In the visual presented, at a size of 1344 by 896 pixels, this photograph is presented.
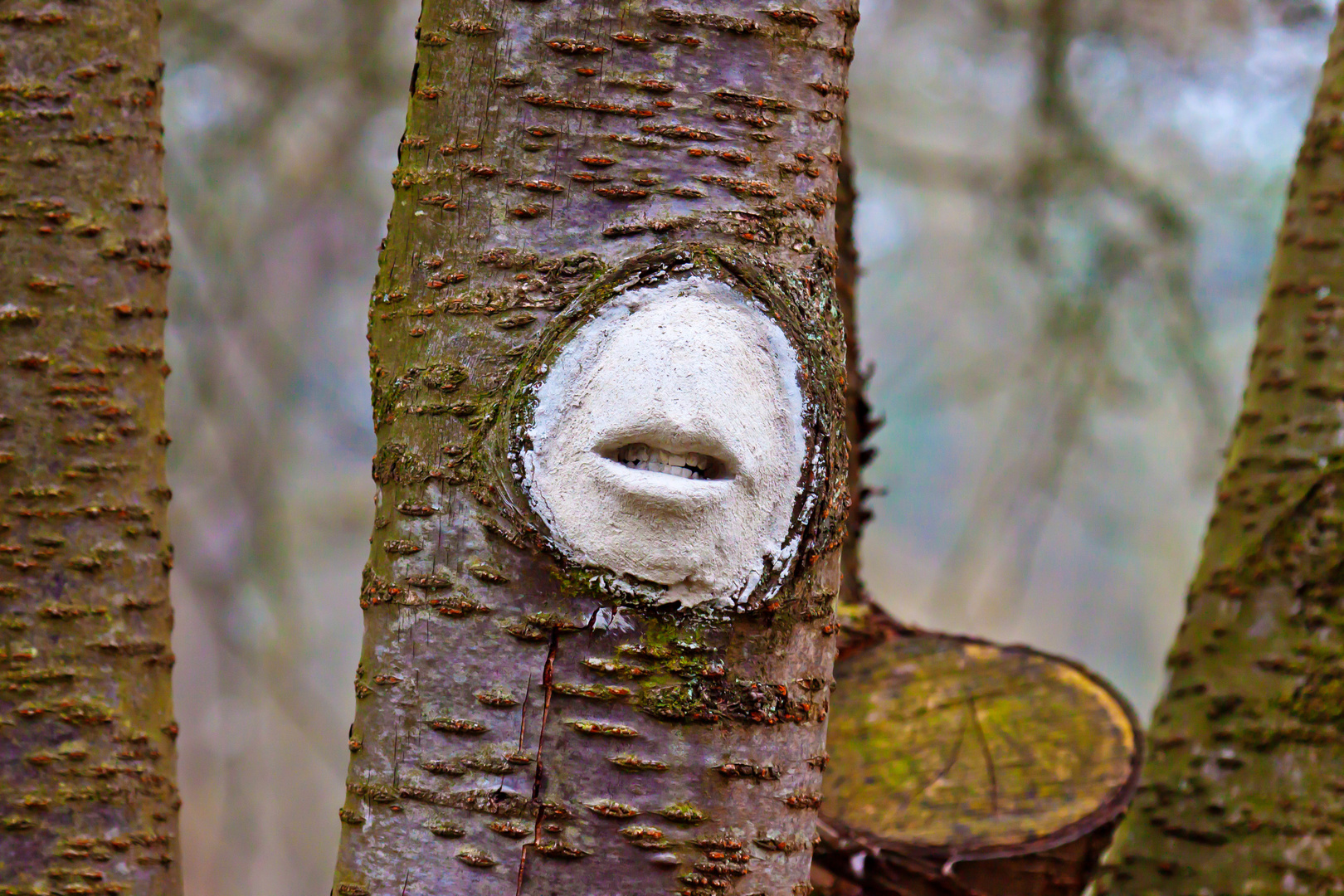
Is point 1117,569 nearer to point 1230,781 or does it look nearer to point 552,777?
point 1230,781

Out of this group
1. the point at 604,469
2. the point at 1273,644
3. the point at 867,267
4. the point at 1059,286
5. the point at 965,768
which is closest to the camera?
the point at 604,469

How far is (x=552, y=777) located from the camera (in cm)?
84

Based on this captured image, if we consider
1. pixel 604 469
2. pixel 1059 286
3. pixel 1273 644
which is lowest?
pixel 1273 644

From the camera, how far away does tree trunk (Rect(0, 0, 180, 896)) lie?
114cm

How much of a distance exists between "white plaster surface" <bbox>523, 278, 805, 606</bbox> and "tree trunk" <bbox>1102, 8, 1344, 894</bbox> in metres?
0.99

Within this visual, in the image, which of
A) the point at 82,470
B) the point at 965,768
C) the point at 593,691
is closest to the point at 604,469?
the point at 593,691

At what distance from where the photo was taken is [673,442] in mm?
821

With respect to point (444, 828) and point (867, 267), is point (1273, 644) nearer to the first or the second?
point (444, 828)

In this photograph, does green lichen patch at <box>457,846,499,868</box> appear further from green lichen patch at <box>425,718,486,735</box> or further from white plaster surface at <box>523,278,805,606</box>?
white plaster surface at <box>523,278,805,606</box>

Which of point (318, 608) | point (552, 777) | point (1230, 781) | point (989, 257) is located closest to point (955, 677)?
point (1230, 781)

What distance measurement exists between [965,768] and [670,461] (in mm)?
1023

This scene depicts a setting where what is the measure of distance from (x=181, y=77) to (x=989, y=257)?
2.25 m

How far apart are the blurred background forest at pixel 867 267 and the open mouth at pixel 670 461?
5.10 feet

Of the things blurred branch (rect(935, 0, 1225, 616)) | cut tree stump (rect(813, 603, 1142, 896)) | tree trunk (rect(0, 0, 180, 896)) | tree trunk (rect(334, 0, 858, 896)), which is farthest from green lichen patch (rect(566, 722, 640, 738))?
blurred branch (rect(935, 0, 1225, 616))
